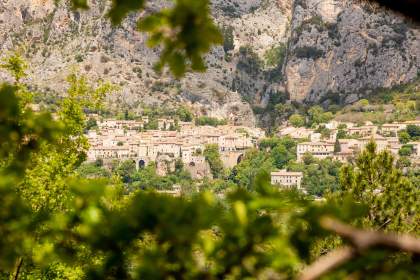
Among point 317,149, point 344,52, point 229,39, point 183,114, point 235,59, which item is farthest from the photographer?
point 235,59

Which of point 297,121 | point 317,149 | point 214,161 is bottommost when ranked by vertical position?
point 214,161

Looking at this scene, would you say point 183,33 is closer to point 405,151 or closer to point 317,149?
point 405,151

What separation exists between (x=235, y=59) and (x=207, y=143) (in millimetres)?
25807

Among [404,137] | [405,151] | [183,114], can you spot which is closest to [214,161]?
[183,114]

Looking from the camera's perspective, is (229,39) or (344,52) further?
(229,39)

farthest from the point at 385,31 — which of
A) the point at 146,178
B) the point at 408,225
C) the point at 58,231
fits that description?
the point at 58,231

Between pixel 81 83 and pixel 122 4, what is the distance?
19.5ft

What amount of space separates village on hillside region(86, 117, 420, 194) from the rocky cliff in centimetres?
718

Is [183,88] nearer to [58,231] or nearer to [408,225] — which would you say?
[408,225]

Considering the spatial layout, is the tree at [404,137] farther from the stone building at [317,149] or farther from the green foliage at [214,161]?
the green foliage at [214,161]

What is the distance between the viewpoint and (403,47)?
82375 mm

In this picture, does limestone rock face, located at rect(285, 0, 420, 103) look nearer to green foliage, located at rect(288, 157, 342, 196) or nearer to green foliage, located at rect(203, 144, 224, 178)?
green foliage, located at rect(288, 157, 342, 196)

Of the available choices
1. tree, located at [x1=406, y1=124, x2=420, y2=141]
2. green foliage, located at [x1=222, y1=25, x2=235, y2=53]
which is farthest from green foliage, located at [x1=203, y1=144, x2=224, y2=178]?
green foliage, located at [x1=222, y1=25, x2=235, y2=53]

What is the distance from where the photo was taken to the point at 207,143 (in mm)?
79000
